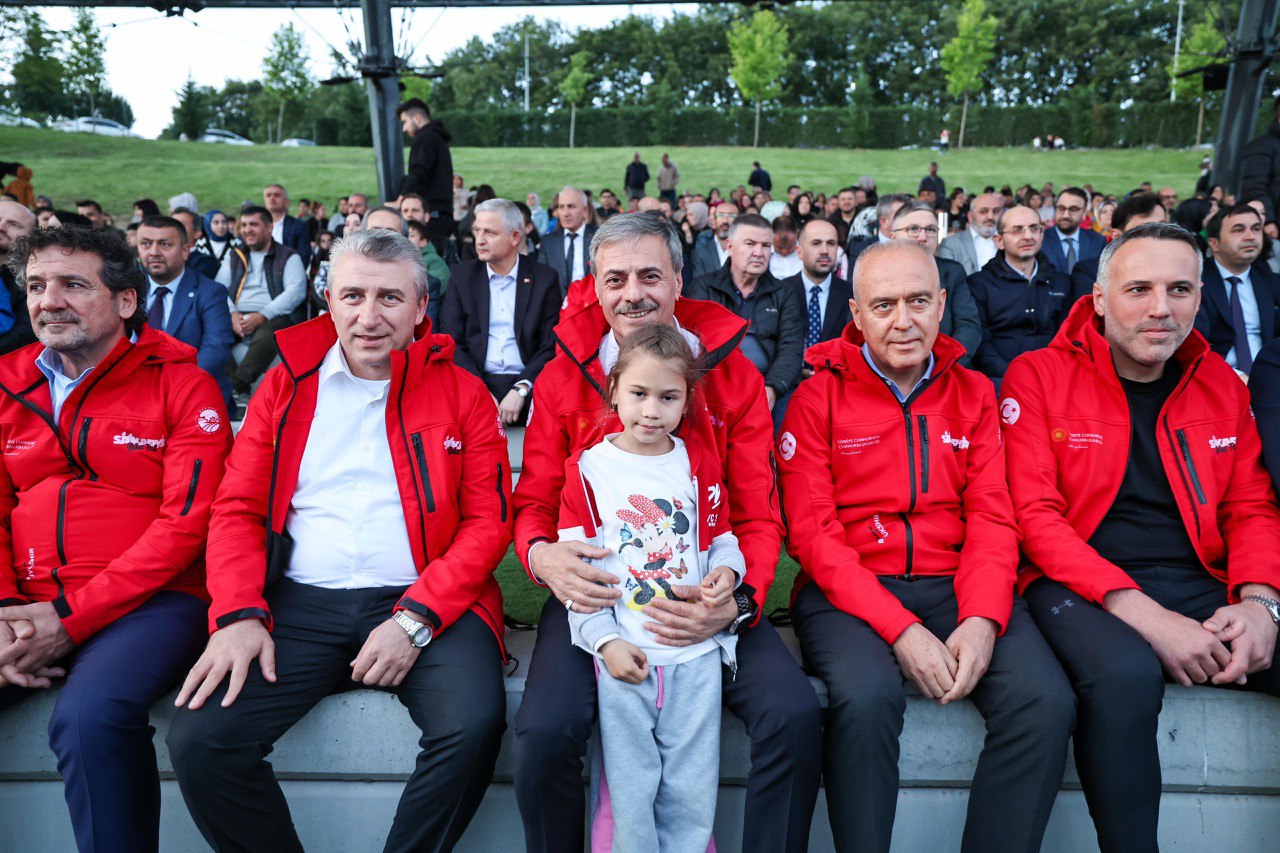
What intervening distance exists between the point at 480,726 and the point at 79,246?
1.81 meters

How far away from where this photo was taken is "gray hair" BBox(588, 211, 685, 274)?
9.04 ft

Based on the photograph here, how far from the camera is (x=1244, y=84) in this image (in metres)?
10.3

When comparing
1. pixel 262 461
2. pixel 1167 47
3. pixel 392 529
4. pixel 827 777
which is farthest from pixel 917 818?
A: pixel 1167 47

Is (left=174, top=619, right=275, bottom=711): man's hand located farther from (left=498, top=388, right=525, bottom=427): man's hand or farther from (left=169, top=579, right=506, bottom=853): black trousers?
(left=498, top=388, right=525, bottom=427): man's hand

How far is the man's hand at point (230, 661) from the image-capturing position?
2197mm

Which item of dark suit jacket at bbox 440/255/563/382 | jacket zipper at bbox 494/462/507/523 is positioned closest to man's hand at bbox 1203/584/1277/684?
jacket zipper at bbox 494/462/507/523

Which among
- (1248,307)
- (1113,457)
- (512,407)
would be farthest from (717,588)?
(1248,307)

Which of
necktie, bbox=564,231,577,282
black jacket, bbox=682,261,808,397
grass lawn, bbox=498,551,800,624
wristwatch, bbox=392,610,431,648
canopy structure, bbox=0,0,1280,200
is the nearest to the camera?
wristwatch, bbox=392,610,431,648

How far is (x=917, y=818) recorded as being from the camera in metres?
2.47

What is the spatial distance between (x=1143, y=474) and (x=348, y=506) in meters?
2.32

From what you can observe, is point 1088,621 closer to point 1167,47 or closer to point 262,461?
point 262,461

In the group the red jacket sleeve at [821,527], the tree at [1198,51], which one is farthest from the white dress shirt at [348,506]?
the tree at [1198,51]

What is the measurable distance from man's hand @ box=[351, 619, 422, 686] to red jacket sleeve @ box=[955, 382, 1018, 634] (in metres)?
1.47

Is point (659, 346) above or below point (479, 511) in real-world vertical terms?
above
